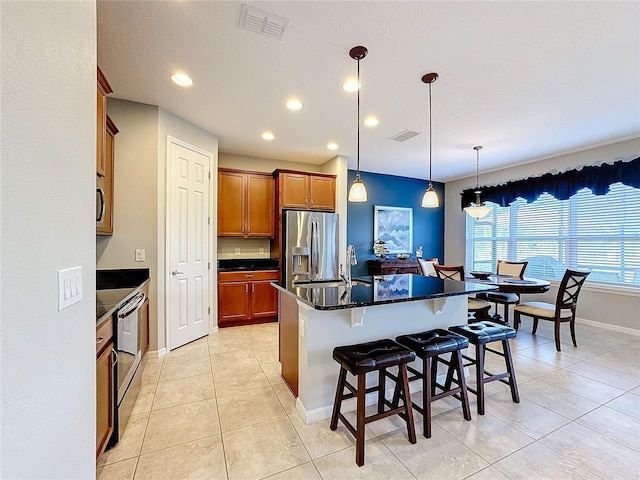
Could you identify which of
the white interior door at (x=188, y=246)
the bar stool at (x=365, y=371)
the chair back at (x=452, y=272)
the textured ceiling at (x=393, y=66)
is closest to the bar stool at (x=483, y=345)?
the bar stool at (x=365, y=371)

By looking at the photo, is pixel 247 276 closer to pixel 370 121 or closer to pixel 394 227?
pixel 370 121

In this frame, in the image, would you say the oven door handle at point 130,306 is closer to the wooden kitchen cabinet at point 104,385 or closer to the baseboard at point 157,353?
the wooden kitchen cabinet at point 104,385

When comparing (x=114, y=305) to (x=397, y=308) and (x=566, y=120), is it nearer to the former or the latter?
(x=397, y=308)

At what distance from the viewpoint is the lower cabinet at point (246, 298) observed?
4117 mm

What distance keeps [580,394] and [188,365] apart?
3551 millimetres

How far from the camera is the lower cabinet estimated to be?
162 inches

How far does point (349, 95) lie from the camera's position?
2.81 metres

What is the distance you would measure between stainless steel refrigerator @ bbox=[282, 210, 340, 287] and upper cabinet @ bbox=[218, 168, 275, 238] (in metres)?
0.41

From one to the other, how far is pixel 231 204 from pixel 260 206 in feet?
1.50

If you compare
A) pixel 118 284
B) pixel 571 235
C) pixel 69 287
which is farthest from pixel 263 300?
pixel 571 235

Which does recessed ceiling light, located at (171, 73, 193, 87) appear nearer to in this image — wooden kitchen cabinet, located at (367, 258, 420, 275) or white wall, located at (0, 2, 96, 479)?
white wall, located at (0, 2, 96, 479)

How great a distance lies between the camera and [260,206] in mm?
4609

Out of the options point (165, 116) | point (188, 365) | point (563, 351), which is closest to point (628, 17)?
point (563, 351)

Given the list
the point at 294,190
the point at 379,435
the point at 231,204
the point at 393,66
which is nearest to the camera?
the point at 379,435
